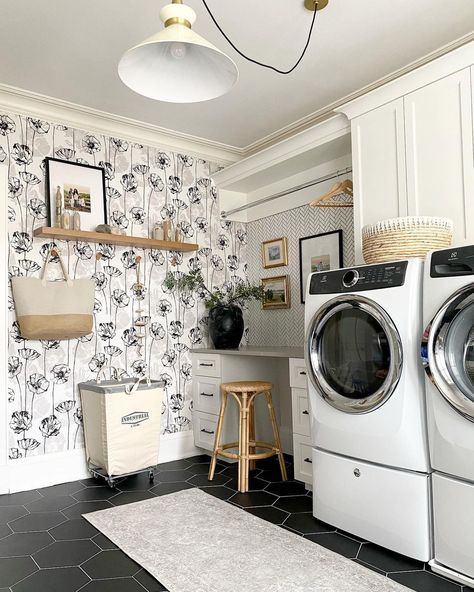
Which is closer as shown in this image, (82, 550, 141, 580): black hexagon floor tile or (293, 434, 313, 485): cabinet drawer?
(82, 550, 141, 580): black hexagon floor tile

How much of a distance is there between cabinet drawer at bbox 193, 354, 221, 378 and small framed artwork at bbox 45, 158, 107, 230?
1258mm

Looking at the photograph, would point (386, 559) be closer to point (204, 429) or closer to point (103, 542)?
point (103, 542)

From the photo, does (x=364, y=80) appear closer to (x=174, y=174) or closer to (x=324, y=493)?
(x=174, y=174)

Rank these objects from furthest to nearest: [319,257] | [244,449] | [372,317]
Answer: [319,257], [244,449], [372,317]

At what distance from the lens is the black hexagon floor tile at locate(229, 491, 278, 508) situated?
111 inches

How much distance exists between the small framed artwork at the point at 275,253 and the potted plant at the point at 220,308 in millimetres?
254

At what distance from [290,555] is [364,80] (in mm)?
2745

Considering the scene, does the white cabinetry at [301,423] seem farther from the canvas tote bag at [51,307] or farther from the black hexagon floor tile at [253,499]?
the canvas tote bag at [51,307]

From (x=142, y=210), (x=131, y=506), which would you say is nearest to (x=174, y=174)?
(x=142, y=210)

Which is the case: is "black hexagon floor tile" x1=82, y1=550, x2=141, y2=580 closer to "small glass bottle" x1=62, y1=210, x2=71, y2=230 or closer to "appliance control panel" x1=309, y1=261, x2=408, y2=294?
"appliance control panel" x1=309, y1=261, x2=408, y2=294

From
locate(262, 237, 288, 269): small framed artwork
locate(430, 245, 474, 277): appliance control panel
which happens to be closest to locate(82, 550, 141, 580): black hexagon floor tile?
locate(430, 245, 474, 277): appliance control panel

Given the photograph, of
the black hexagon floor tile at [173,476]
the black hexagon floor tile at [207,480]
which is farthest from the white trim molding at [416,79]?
the black hexagon floor tile at [173,476]

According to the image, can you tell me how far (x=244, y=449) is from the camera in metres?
3.10

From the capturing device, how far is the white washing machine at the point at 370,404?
2090 millimetres
